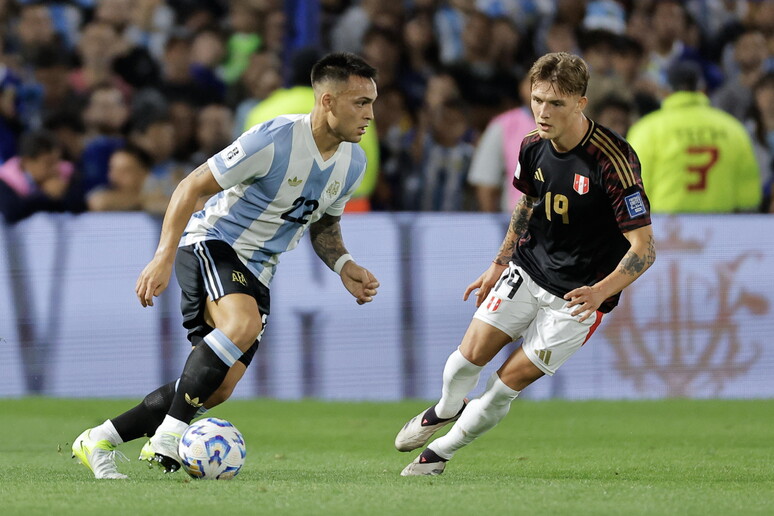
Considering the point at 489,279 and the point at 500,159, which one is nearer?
the point at 489,279

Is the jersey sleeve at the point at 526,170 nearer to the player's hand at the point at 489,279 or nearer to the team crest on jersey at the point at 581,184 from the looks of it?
the team crest on jersey at the point at 581,184

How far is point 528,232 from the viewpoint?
21.3 ft

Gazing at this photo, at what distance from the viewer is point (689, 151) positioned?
9984 millimetres

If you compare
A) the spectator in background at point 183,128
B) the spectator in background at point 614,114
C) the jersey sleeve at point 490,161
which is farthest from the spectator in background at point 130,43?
the spectator in background at point 614,114

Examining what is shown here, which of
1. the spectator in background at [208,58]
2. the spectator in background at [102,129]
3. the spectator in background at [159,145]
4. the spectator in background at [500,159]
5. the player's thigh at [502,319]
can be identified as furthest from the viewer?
the spectator in background at [208,58]

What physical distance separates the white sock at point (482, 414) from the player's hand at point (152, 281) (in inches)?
63.1

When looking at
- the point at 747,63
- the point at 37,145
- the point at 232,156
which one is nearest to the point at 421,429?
the point at 232,156

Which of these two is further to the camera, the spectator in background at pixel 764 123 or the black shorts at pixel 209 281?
the spectator in background at pixel 764 123

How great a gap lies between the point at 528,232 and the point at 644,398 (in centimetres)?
383

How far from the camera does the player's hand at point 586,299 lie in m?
5.78

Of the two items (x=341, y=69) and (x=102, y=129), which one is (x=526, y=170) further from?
(x=102, y=129)

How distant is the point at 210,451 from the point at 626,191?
2.20m

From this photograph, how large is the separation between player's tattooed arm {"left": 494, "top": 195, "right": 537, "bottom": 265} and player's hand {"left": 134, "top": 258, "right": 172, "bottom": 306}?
1771 mm

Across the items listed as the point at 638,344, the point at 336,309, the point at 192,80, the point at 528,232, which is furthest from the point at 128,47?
the point at 528,232
